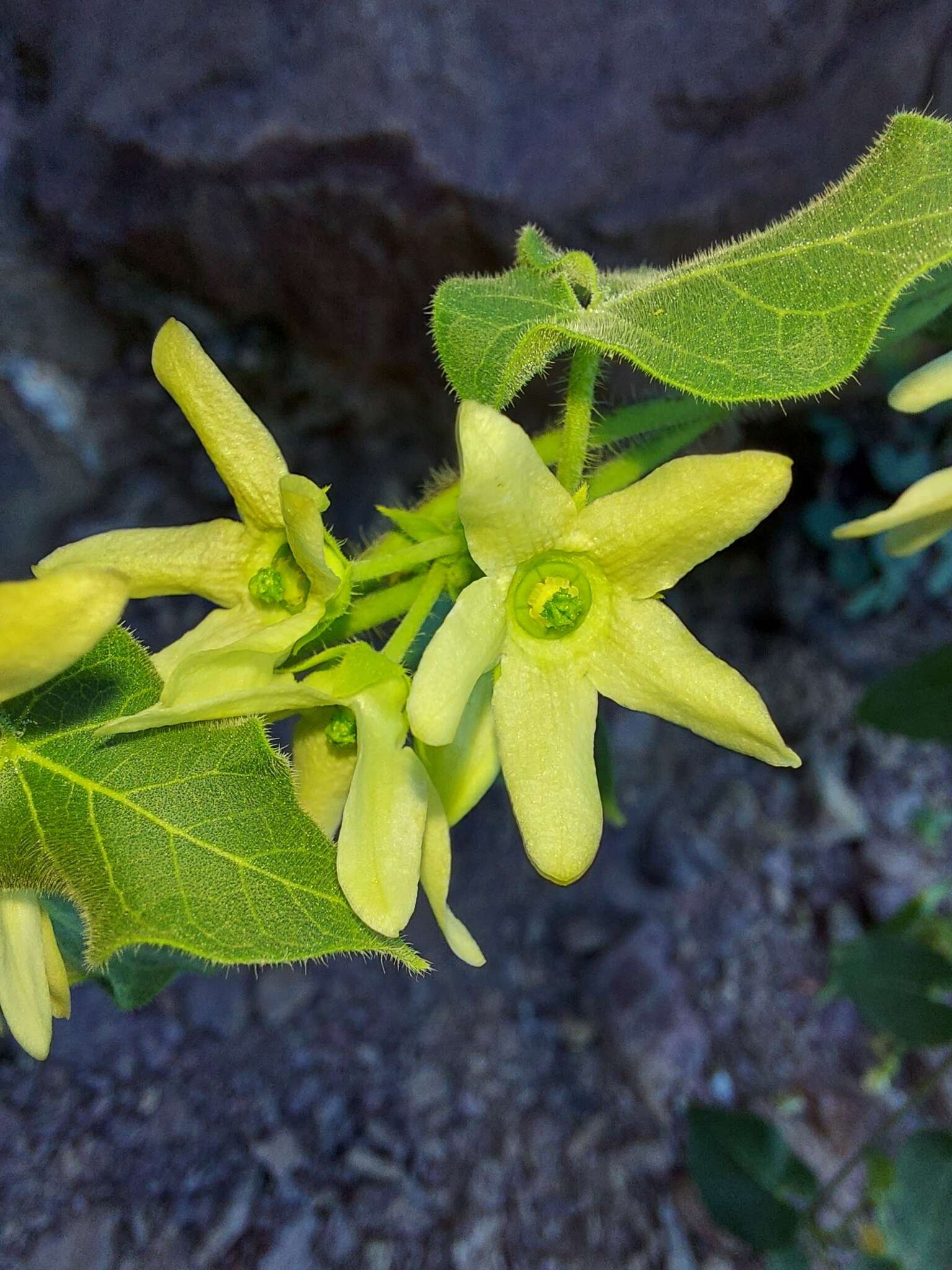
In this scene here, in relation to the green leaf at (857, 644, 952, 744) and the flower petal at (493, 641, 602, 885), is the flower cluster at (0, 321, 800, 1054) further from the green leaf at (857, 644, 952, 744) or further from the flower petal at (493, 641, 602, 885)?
the green leaf at (857, 644, 952, 744)

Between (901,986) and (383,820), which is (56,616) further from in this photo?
(901,986)

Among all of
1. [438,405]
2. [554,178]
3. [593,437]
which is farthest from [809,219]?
[438,405]

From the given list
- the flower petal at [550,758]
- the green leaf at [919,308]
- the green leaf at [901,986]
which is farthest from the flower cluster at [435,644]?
the green leaf at [901,986]

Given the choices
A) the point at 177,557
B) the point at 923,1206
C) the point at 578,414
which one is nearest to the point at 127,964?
the point at 177,557

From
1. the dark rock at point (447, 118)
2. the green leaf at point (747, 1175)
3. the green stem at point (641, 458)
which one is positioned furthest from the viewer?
the dark rock at point (447, 118)

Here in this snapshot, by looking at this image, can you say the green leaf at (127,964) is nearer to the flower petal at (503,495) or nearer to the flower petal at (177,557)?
the flower petal at (177,557)

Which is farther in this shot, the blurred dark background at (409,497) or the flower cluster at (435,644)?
the blurred dark background at (409,497)
